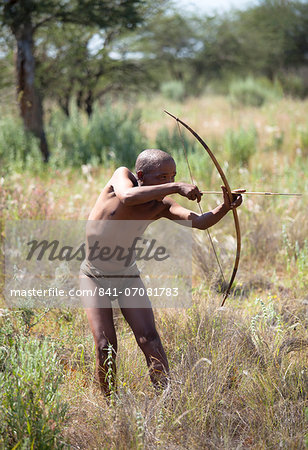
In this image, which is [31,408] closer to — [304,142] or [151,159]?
[151,159]

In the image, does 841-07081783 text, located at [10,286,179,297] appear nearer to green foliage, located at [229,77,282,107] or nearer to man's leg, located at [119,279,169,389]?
man's leg, located at [119,279,169,389]

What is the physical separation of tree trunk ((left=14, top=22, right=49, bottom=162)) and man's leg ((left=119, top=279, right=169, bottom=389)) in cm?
597

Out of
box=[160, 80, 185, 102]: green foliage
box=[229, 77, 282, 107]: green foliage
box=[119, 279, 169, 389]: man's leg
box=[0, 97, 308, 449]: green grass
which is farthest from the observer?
box=[160, 80, 185, 102]: green foliage

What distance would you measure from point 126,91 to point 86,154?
8228 millimetres

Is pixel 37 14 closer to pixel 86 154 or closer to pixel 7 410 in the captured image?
→ pixel 86 154

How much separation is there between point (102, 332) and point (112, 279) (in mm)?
314

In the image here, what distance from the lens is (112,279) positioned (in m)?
2.90

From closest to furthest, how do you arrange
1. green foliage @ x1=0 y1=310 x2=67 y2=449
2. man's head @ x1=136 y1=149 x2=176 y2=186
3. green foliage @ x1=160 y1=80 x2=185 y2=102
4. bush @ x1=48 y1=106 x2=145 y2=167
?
green foliage @ x1=0 y1=310 x2=67 y2=449 < man's head @ x1=136 y1=149 x2=176 y2=186 < bush @ x1=48 y1=106 x2=145 y2=167 < green foliage @ x1=160 y1=80 x2=185 y2=102

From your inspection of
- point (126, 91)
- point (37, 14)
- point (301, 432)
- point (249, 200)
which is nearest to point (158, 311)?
point (301, 432)

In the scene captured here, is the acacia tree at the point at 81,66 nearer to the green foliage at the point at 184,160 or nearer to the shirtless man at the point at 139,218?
the green foliage at the point at 184,160

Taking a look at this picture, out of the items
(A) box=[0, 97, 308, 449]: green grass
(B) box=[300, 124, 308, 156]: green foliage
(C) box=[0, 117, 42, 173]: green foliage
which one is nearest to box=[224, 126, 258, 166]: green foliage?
(B) box=[300, 124, 308, 156]: green foliage

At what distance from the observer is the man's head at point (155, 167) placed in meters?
2.58

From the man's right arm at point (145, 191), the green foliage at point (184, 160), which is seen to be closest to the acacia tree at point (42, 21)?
the green foliage at point (184, 160)

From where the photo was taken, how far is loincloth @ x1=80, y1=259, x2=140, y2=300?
2877 mm
